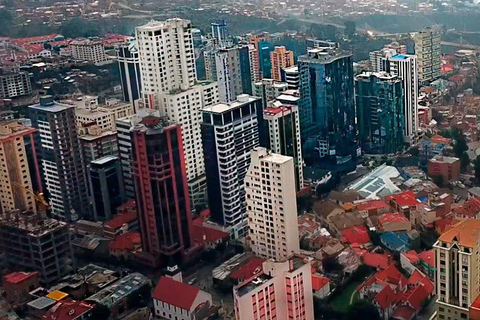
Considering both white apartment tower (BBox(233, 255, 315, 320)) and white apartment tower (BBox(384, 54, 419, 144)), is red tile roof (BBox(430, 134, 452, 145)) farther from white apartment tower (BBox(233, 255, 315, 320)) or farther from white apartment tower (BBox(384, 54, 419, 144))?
white apartment tower (BBox(233, 255, 315, 320))

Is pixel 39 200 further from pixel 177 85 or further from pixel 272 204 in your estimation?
pixel 272 204

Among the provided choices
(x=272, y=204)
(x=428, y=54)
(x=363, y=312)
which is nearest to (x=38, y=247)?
(x=272, y=204)

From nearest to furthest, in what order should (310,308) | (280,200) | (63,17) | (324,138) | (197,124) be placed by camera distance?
1. (310,308)
2. (280,200)
3. (197,124)
4. (324,138)
5. (63,17)

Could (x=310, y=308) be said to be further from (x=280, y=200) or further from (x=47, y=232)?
(x=47, y=232)

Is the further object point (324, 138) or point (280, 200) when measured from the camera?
point (324, 138)

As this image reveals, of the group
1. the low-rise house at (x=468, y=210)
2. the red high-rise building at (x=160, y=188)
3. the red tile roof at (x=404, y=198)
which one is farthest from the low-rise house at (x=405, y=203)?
the red high-rise building at (x=160, y=188)

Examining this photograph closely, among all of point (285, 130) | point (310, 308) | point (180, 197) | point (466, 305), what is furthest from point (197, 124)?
point (466, 305)

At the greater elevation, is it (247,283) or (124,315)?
(247,283)
